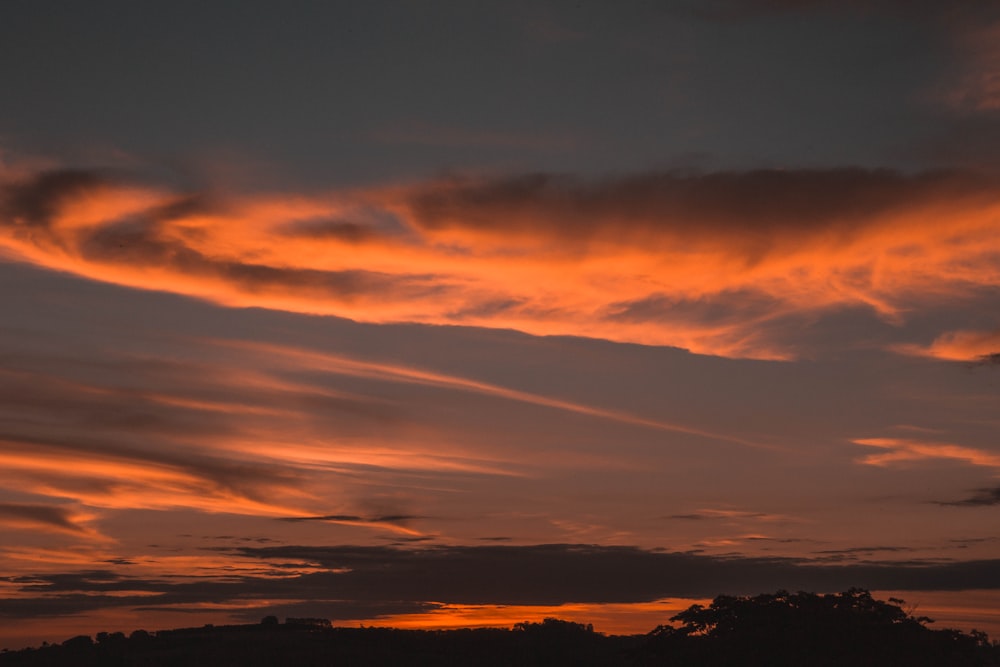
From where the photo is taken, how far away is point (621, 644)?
494ft

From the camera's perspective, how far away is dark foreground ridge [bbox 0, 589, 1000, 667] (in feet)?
167

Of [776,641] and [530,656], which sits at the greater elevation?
[776,641]

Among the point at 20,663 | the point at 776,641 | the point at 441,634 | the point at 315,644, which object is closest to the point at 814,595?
the point at 776,641

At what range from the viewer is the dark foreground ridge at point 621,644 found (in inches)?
1999

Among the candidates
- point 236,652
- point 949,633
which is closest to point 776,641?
point 949,633

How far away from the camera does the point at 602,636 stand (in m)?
161

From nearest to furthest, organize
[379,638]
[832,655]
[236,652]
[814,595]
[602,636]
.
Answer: [832,655], [814,595], [236,652], [379,638], [602,636]

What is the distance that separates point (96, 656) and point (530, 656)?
64026 mm

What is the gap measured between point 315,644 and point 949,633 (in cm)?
10585

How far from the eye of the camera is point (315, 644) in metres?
143

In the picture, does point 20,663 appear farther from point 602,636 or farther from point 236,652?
point 602,636

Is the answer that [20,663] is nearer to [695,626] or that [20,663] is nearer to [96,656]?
[96,656]

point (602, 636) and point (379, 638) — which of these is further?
Answer: point (602, 636)

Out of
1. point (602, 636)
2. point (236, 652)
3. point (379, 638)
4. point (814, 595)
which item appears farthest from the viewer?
point (602, 636)
